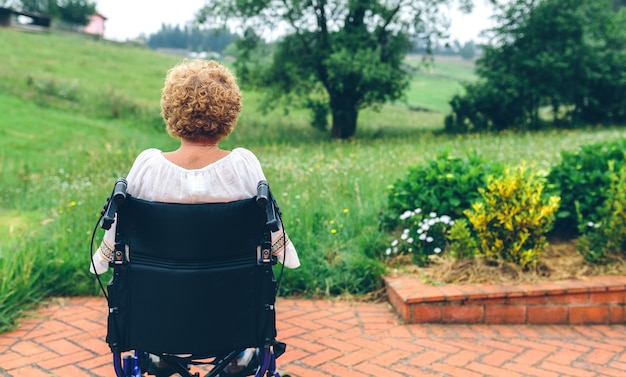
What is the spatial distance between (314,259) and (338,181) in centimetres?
230

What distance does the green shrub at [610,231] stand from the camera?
4.50 meters

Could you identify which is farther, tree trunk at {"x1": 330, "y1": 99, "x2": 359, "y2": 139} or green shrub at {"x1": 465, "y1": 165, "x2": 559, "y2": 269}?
tree trunk at {"x1": 330, "y1": 99, "x2": 359, "y2": 139}

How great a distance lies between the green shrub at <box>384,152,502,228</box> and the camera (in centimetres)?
503

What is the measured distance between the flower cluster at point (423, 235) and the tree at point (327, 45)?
574 inches

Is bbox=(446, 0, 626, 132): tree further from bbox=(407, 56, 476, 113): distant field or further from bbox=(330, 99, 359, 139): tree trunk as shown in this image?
bbox=(330, 99, 359, 139): tree trunk

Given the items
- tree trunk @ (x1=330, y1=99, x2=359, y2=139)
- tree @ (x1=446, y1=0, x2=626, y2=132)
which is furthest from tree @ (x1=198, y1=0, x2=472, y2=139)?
tree @ (x1=446, y1=0, x2=626, y2=132)

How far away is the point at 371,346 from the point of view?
149 inches

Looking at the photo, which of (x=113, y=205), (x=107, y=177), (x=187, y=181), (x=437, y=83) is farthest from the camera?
(x=437, y=83)

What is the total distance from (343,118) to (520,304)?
53.8ft

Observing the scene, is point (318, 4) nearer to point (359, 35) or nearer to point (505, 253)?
point (359, 35)

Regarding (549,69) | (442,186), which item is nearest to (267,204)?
(442,186)

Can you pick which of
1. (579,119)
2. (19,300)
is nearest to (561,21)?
(579,119)

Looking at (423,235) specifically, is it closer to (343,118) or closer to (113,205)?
(113,205)

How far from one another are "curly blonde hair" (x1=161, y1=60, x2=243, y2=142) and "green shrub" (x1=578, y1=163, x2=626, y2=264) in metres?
3.23
